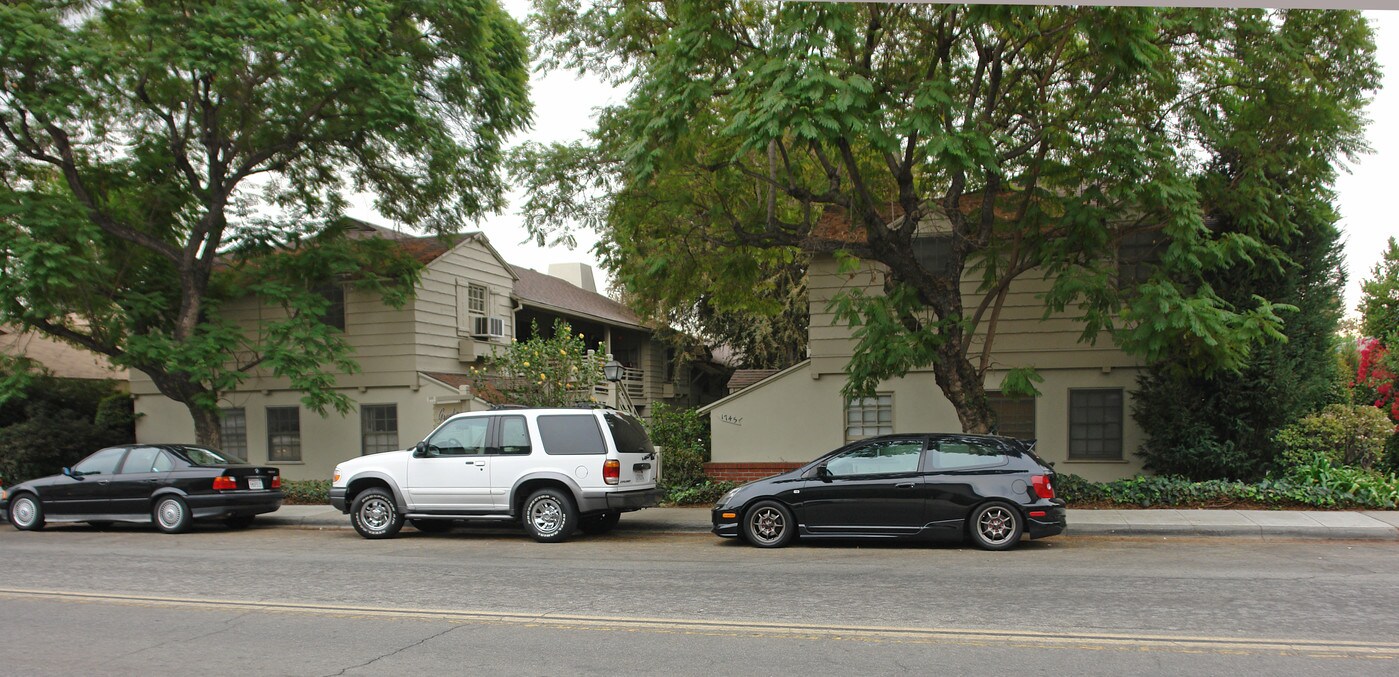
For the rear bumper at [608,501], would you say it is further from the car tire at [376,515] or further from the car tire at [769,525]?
the car tire at [376,515]

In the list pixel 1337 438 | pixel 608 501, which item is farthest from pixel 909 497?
pixel 1337 438

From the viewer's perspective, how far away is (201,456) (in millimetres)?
15648

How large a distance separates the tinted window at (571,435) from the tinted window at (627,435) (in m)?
0.24

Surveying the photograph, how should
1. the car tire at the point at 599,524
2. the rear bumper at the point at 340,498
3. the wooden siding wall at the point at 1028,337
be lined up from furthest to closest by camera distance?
the wooden siding wall at the point at 1028,337 → the car tire at the point at 599,524 → the rear bumper at the point at 340,498

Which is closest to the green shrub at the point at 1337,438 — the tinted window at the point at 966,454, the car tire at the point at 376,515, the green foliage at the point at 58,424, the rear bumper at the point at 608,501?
the tinted window at the point at 966,454

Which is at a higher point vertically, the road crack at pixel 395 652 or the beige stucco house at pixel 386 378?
the beige stucco house at pixel 386 378

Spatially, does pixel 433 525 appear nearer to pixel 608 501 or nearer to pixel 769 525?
pixel 608 501

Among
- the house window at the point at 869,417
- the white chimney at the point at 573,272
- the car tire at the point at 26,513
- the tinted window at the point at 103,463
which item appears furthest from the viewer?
the white chimney at the point at 573,272

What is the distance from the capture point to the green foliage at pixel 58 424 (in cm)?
2058

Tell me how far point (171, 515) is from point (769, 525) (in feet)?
32.0

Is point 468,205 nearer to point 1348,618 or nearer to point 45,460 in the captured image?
point 45,460

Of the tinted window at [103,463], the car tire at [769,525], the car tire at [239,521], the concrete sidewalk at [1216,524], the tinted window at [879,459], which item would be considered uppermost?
the tinted window at [879,459]

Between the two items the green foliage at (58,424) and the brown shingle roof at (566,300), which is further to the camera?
the brown shingle roof at (566,300)

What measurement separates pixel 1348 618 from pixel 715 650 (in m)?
5.06
